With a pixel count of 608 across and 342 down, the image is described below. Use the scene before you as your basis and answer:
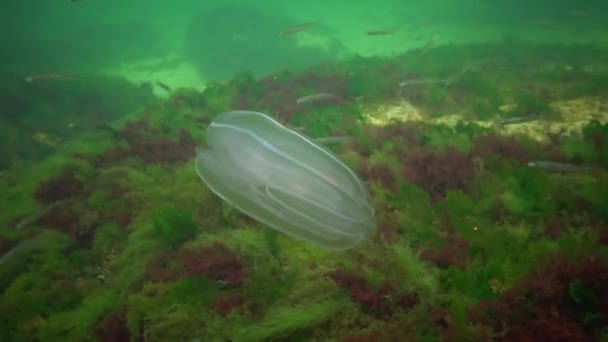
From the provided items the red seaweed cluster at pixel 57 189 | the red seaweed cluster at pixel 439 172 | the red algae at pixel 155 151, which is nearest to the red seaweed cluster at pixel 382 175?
the red seaweed cluster at pixel 439 172

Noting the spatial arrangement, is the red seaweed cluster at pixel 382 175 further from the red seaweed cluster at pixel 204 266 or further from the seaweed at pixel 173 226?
the seaweed at pixel 173 226

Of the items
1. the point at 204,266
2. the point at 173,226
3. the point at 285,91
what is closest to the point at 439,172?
the point at 204,266

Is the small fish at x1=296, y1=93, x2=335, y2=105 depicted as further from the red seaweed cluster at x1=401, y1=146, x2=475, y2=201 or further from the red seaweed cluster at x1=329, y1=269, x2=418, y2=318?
the red seaweed cluster at x1=329, y1=269, x2=418, y2=318

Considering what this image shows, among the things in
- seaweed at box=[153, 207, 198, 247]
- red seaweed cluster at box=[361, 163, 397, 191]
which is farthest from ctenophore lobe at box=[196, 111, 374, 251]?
red seaweed cluster at box=[361, 163, 397, 191]

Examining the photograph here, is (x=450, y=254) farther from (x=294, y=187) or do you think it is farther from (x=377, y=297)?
(x=294, y=187)

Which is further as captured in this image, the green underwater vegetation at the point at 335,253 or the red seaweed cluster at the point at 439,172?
the red seaweed cluster at the point at 439,172

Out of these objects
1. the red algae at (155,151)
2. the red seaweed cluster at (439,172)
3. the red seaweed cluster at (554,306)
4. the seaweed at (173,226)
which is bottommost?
the red algae at (155,151)

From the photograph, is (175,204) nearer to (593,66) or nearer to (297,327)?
(297,327)
